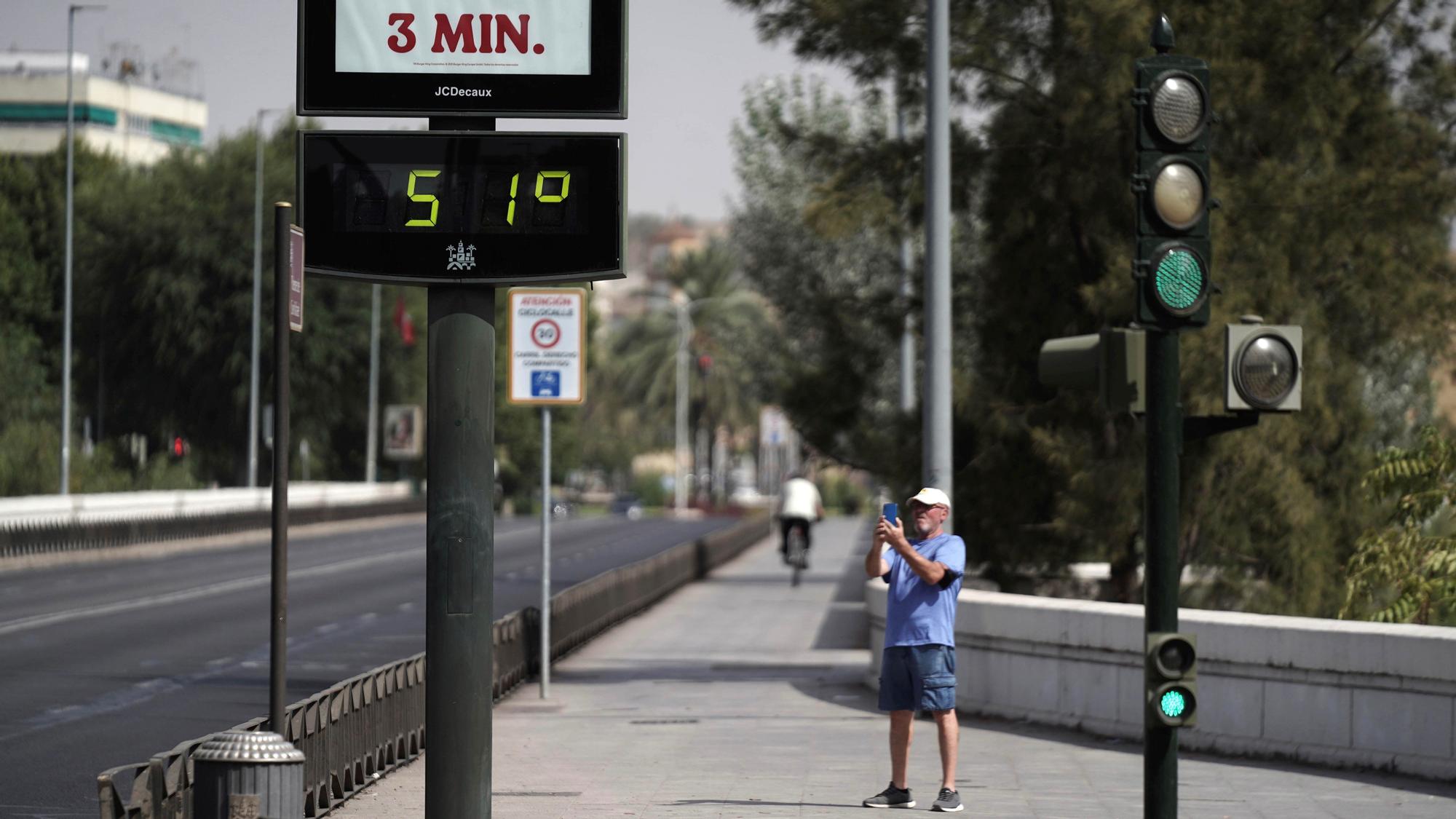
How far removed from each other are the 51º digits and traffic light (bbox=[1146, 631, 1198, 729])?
280 cm

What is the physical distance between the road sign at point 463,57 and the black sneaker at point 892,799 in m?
4.27

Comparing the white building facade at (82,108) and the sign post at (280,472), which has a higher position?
the white building facade at (82,108)

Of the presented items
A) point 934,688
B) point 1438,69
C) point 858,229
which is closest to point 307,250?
point 934,688

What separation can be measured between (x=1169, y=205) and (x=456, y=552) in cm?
306

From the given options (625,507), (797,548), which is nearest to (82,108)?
(625,507)

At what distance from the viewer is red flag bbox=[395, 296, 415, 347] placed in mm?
79312

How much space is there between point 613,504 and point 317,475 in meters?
23.4

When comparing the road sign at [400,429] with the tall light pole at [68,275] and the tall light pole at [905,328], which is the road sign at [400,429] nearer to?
the tall light pole at [68,275]

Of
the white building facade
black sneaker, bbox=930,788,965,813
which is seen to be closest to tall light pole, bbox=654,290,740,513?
the white building facade

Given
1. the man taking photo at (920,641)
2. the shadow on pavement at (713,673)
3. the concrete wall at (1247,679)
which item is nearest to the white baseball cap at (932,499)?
the man taking photo at (920,641)

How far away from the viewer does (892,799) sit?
11.2 m

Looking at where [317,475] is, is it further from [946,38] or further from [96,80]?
[946,38]

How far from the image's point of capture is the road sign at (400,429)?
276ft

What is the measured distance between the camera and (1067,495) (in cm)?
1967
